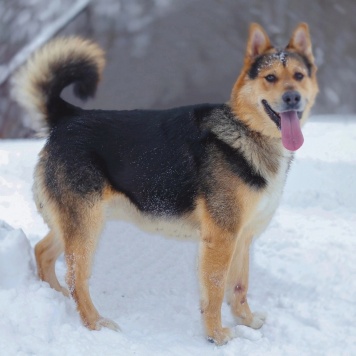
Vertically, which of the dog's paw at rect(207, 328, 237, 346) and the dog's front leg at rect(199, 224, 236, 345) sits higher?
the dog's front leg at rect(199, 224, 236, 345)

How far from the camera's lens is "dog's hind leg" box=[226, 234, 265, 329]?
3.75 metres

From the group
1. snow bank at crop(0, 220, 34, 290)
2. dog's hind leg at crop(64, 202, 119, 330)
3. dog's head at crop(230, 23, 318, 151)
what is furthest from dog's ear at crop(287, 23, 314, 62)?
snow bank at crop(0, 220, 34, 290)

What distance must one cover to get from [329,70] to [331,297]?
4.25 meters

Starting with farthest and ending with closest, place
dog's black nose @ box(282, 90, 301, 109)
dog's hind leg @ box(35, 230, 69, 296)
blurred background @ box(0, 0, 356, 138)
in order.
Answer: blurred background @ box(0, 0, 356, 138) < dog's hind leg @ box(35, 230, 69, 296) < dog's black nose @ box(282, 90, 301, 109)

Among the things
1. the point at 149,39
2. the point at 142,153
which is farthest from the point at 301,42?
the point at 149,39

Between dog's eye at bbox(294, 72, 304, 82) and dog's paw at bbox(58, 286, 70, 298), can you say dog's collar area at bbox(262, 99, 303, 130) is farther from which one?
dog's paw at bbox(58, 286, 70, 298)

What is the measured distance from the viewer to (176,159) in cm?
353

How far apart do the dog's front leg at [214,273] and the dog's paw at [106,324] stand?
51 centimetres

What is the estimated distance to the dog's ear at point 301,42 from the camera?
3552mm

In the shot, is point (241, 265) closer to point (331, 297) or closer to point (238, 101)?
point (331, 297)

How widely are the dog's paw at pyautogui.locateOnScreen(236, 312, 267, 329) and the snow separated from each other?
0.04 m

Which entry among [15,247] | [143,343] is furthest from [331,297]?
[15,247]

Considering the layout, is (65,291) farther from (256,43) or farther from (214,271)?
(256,43)

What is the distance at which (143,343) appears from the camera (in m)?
3.32
